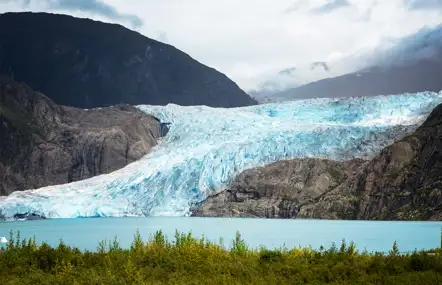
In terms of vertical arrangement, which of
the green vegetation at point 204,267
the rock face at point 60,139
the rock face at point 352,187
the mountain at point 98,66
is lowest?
the green vegetation at point 204,267

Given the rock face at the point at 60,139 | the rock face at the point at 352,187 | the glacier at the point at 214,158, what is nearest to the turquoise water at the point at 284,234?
the glacier at the point at 214,158

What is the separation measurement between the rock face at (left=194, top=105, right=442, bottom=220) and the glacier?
7.44ft

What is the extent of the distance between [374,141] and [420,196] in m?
10.2

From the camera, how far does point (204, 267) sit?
12.5 metres

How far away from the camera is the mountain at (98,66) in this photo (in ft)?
499

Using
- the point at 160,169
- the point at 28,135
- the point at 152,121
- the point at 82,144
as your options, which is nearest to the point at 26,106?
the point at 28,135

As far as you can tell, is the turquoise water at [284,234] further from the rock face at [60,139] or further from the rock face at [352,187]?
the rock face at [60,139]

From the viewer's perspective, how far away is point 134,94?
514 feet

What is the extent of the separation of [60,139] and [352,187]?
156ft

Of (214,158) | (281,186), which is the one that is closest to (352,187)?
(281,186)

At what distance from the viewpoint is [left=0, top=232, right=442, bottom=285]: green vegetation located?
37.2 feet

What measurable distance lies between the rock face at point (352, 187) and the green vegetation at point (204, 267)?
47.6 metres

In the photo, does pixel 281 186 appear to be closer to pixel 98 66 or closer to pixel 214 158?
pixel 214 158

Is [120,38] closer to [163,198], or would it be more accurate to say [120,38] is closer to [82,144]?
[82,144]
